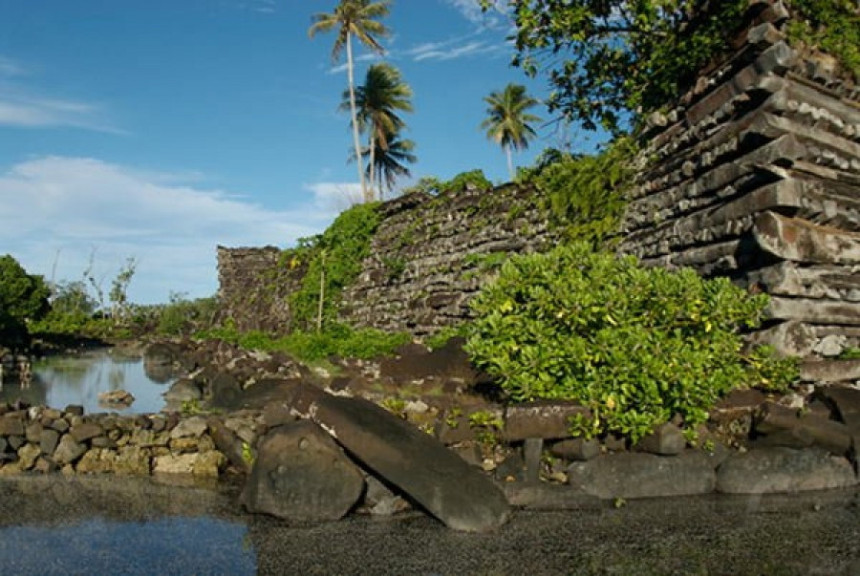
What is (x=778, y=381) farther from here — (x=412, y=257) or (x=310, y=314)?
(x=310, y=314)

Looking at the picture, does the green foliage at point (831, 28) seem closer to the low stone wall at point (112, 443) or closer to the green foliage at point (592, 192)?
the green foliage at point (592, 192)

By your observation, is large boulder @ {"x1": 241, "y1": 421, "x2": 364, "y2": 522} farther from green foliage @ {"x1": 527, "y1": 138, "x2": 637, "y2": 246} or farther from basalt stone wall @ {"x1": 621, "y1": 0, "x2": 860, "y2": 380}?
green foliage @ {"x1": 527, "y1": 138, "x2": 637, "y2": 246}

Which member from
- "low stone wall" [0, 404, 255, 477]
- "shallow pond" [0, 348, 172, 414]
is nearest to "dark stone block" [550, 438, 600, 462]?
"low stone wall" [0, 404, 255, 477]

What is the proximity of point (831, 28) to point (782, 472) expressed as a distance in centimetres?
601

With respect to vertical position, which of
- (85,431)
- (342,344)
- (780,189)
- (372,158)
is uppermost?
(372,158)

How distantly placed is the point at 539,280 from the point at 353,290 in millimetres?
14024

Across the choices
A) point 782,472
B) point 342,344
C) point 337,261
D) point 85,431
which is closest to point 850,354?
point 782,472

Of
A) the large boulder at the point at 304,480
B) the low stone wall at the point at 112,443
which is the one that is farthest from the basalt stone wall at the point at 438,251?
the large boulder at the point at 304,480

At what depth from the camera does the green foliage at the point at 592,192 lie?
11.5 metres

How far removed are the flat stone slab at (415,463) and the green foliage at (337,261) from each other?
15.3 metres

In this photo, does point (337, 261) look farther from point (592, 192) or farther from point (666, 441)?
point (666, 441)

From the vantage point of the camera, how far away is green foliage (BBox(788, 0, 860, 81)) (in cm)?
930

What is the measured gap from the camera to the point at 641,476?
6840mm

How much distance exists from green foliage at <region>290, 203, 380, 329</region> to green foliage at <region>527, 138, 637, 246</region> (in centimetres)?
952
